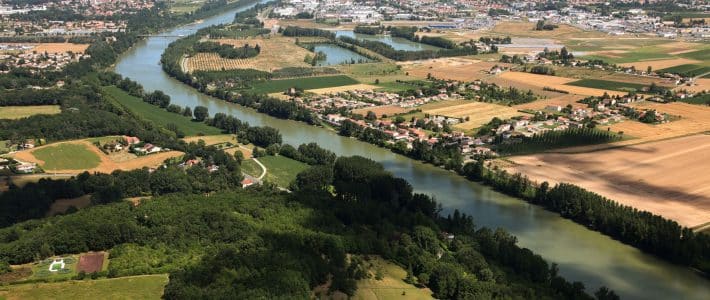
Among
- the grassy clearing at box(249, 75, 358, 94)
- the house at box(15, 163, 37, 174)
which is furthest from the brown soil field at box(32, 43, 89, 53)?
the house at box(15, 163, 37, 174)

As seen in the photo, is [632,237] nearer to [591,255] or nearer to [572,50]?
[591,255]

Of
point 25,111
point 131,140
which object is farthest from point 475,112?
point 25,111

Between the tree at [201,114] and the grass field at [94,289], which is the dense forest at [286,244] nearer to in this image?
the grass field at [94,289]

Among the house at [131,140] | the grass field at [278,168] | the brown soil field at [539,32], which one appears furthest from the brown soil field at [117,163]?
the brown soil field at [539,32]

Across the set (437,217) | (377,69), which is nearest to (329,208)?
(437,217)

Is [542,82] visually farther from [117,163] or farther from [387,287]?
[387,287]

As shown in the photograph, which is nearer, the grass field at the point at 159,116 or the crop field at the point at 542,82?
the grass field at the point at 159,116
